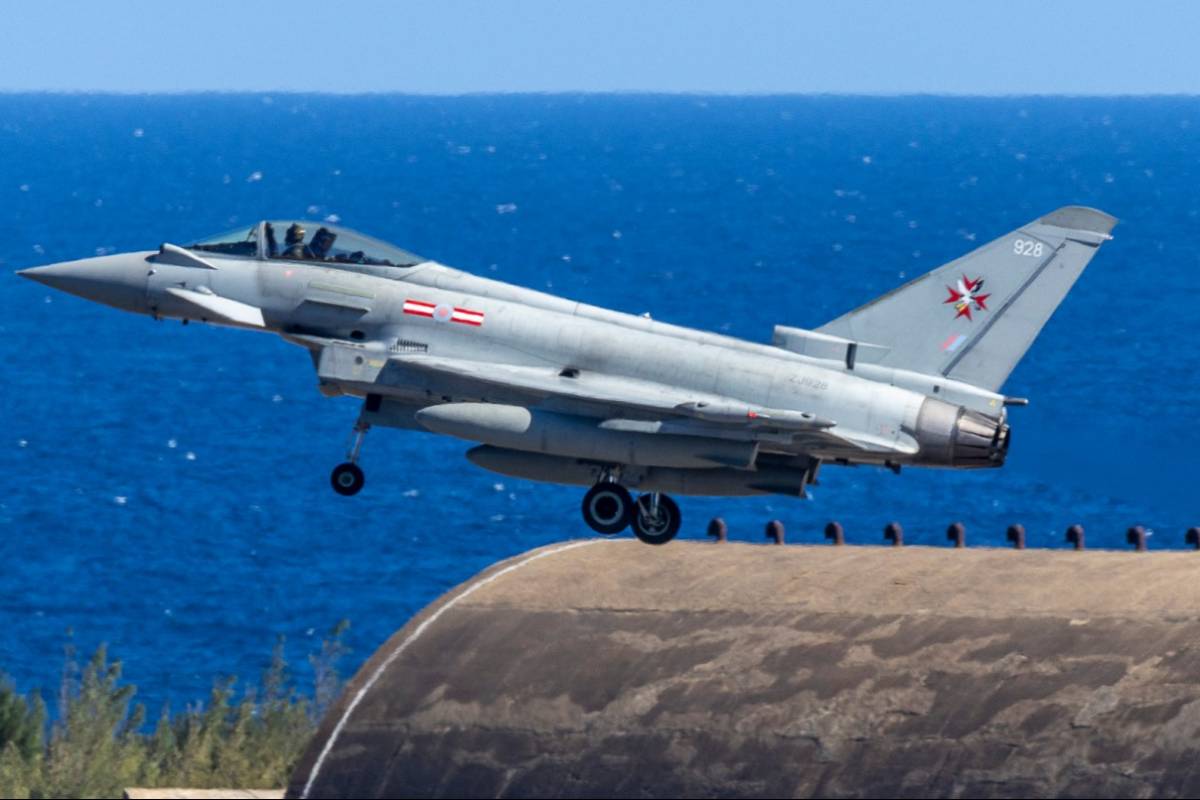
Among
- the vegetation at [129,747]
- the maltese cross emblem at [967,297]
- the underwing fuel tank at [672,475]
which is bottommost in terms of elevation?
the vegetation at [129,747]

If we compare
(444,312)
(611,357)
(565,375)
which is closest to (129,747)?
(444,312)

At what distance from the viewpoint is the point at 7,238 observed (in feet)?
595

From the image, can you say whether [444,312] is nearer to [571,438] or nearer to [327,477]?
[571,438]

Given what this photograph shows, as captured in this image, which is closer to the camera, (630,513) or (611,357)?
(611,357)

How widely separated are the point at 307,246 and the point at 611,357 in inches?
198

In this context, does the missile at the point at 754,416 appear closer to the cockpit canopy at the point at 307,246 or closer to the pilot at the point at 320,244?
the cockpit canopy at the point at 307,246

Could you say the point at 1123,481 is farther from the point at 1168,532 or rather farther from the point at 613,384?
the point at 1168,532

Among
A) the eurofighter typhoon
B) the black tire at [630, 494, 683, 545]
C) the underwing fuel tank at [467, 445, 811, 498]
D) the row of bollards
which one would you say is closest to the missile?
the eurofighter typhoon

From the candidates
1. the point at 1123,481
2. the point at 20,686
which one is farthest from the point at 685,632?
the point at 20,686

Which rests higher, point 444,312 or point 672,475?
point 444,312

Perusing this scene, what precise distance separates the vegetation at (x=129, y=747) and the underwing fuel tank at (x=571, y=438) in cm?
1321

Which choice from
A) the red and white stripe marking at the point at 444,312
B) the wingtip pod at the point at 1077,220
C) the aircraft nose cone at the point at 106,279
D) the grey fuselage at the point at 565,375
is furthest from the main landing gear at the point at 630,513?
the aircraft nose cone at the point at 106,279

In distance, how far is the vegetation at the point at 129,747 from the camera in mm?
44062

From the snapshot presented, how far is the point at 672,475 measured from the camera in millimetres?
35531
